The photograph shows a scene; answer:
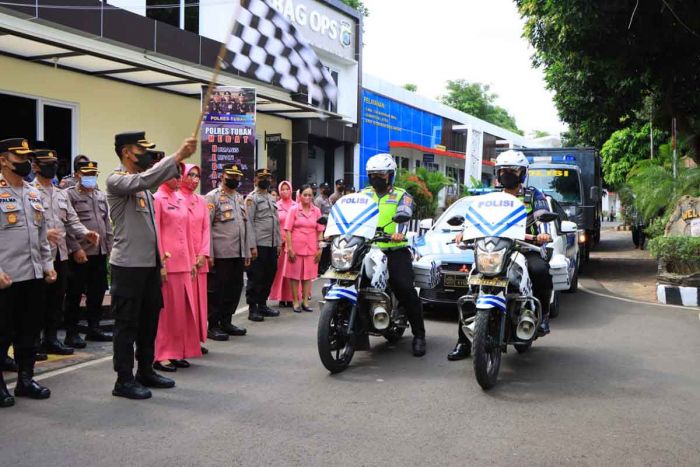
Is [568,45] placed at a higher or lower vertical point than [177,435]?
higher

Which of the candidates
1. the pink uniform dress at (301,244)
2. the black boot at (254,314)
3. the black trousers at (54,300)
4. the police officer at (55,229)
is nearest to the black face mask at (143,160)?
the police officer at (55,229)

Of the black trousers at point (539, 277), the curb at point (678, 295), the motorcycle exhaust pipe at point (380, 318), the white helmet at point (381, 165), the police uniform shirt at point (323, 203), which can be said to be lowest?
the curb at point (678, 295)

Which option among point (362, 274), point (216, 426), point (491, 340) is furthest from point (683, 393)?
point (216, 426)

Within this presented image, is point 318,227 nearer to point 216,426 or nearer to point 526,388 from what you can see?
point 526,388

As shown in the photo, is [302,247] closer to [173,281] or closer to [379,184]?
[379,184]

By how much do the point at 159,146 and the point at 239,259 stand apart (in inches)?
360

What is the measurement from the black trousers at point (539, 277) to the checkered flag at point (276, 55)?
3233 millimetres

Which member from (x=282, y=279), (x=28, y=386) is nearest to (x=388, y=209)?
(x=28, y=386)

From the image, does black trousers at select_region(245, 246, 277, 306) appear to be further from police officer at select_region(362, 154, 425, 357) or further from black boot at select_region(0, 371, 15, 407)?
black boot at select_region(0, 371, 15, 407)

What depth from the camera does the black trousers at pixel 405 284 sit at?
21.8 feet

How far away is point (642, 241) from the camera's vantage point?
69.0 ft

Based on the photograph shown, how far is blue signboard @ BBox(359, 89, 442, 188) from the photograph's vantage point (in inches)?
1020

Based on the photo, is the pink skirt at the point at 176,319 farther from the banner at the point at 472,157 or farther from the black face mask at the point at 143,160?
the banner at the point at 472,157

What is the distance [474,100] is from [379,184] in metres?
61.7
